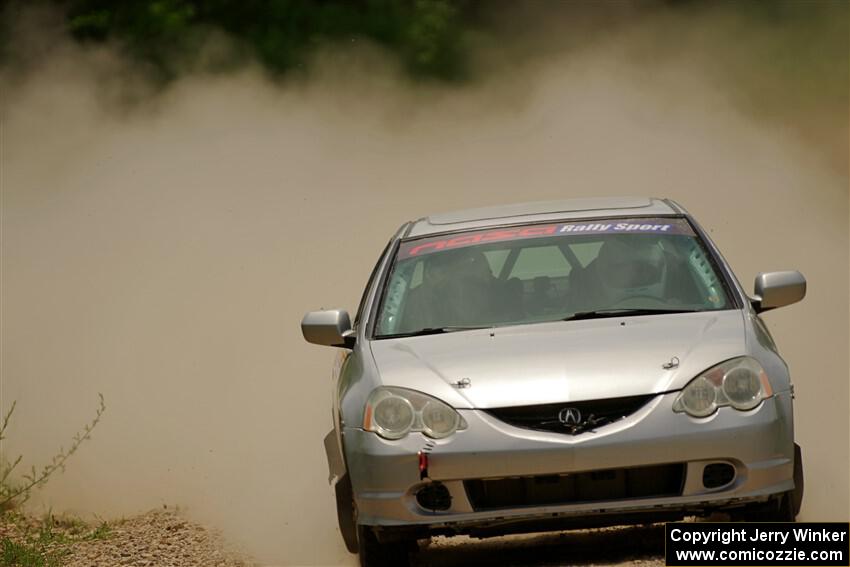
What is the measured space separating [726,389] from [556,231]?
5.80ft

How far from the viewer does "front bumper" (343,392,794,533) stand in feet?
21.0

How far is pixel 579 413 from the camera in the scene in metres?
6.48

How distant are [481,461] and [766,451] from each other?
3.46ft

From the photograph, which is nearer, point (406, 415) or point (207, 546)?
point (406, 415)

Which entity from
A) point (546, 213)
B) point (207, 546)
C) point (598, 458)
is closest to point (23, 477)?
point (207, 546)

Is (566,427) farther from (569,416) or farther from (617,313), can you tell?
(617,313)

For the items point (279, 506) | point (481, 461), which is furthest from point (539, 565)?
point (279, 506)

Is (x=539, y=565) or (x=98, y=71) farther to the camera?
(x=98, y=71)

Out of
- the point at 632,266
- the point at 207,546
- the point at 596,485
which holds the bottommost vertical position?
the point at 207,546

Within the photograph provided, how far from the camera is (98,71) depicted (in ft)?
79.3

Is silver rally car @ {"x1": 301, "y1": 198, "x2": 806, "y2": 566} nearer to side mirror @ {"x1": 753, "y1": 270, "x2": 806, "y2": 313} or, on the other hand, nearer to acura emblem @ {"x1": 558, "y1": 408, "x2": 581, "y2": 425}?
acura emblem @ {"x1": 558, "y1": 408, "x2": 581, "y2": 425}

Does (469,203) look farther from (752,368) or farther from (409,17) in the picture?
(752,368)

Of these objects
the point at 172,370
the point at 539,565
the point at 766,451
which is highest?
the point at 766,451

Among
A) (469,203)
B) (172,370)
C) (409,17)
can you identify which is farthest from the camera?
(409,17)
